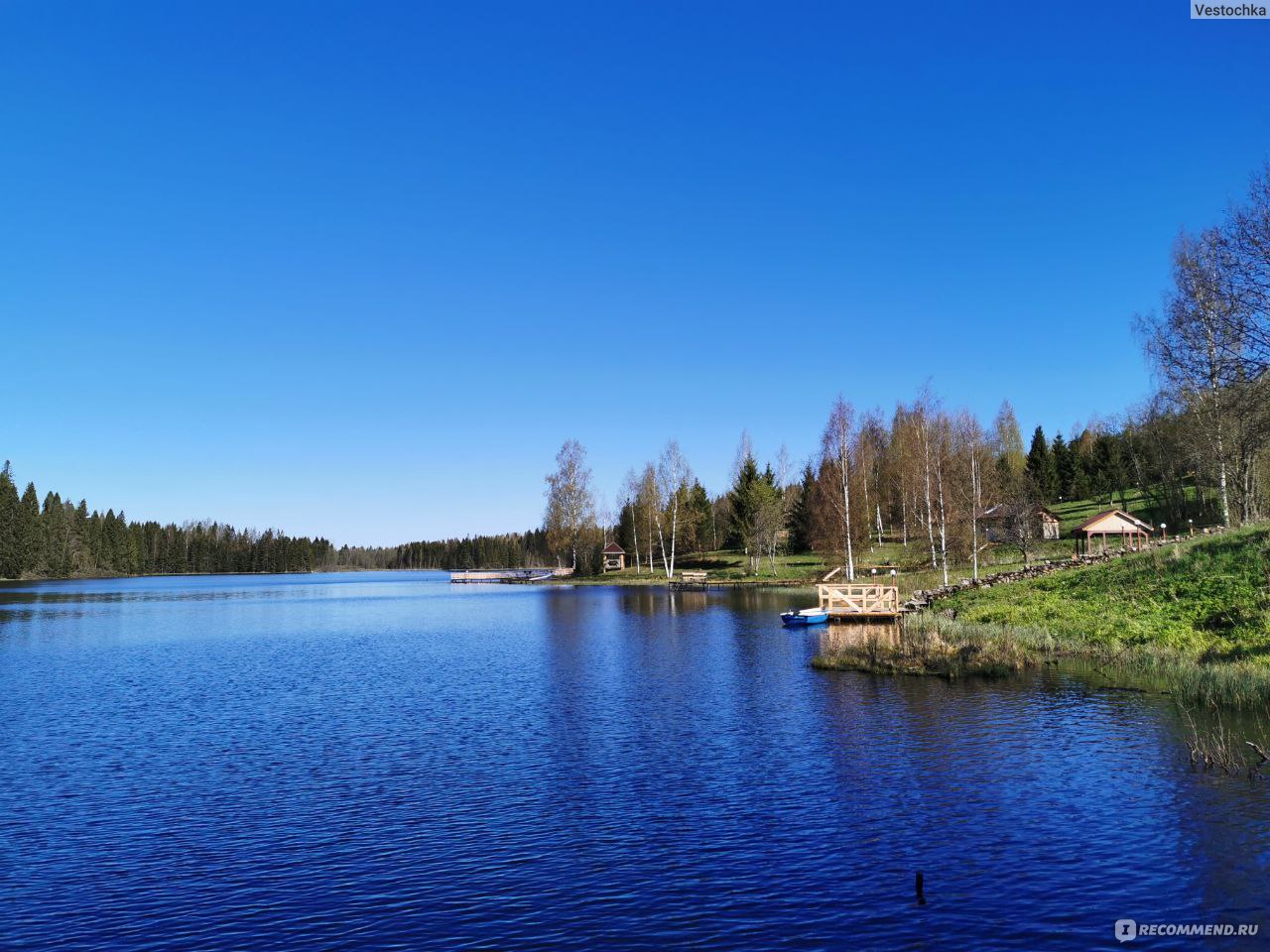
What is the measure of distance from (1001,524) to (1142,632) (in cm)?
5042

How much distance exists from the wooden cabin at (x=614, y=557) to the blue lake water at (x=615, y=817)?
104108 millimetres

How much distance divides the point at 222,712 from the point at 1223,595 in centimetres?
4027

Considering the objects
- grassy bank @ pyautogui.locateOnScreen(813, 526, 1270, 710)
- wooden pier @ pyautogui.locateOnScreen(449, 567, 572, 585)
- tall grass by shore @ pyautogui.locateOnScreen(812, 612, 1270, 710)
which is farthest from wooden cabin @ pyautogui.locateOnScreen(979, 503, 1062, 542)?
wooden pier @ pyautogui.locateOnScreen(449, 567, 572, 585)

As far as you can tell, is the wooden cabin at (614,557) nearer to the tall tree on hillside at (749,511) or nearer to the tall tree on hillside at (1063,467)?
the tall tree on hillside at (749,511)

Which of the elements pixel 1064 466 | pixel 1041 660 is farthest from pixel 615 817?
pixel 1064 466

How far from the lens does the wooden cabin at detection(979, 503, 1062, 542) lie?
7481 cm

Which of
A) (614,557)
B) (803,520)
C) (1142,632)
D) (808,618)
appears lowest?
(808,618)

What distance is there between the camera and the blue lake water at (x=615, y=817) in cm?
1237

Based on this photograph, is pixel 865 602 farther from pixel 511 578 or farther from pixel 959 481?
pixel 511 578

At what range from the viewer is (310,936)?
40.0 ft

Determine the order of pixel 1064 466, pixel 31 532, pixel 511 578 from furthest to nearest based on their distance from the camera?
1. pixel 31 532
2. pixel 511 578
3. pixel 1064 466

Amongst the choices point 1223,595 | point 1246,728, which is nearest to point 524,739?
point 1246,728

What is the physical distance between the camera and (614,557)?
145000mm

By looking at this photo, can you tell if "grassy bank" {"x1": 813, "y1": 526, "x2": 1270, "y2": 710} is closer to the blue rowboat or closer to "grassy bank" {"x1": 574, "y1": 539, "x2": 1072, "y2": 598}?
the blue rowboat
